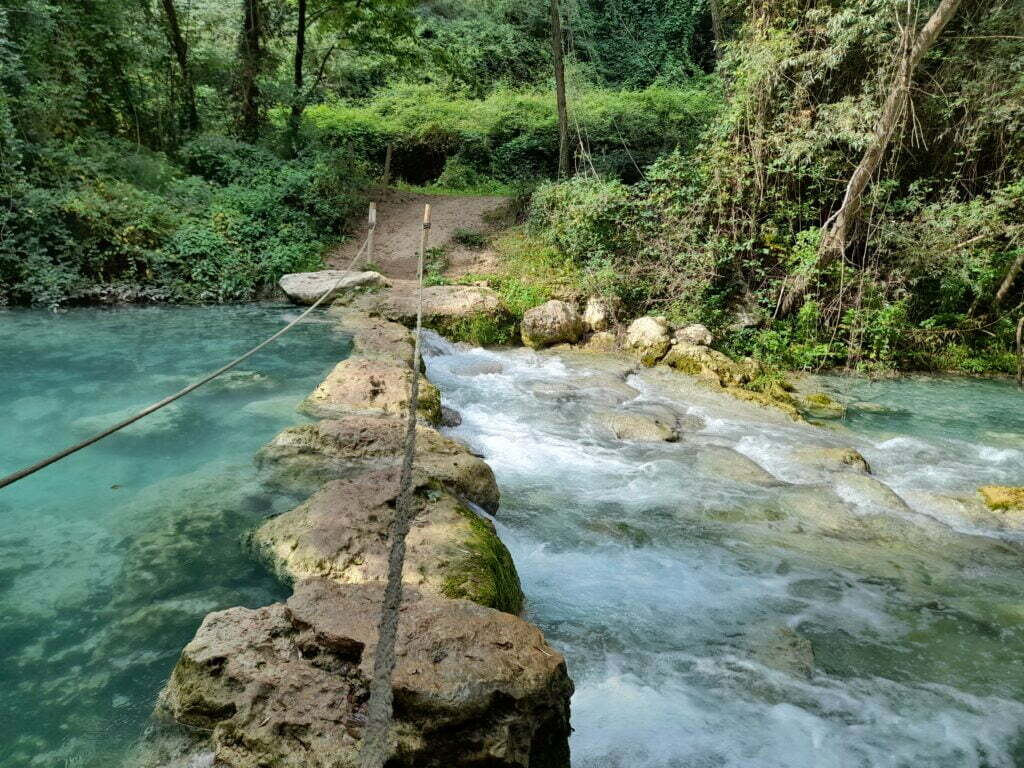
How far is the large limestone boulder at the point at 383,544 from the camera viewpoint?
2.92 metres

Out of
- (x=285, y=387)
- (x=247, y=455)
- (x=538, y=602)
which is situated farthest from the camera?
(x=285, y=387)

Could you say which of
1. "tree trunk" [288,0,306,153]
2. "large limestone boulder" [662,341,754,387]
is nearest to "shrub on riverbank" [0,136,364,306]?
"tree trunk" [288,0,306,153]

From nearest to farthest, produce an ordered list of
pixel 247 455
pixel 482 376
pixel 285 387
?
pixel 247 455
pixel 285 387
pixel 482 376

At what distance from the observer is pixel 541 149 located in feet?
57.9

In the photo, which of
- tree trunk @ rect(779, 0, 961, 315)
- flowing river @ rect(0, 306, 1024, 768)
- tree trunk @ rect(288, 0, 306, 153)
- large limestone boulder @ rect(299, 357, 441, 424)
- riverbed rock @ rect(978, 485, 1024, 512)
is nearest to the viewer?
flowing river @ rect(0, 306, 1024, 768)

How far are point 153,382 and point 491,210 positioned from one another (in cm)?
982

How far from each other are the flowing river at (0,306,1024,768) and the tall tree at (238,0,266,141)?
910 cm

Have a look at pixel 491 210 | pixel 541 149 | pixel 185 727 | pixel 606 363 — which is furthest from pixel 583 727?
pixel 541 149

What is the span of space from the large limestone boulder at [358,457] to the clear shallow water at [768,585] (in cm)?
47

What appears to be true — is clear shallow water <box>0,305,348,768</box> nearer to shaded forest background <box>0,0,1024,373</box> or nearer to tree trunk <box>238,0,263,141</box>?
shaded forest background <box>0,0,1024,373</box>

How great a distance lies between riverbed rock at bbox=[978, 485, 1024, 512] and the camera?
4.96 metres

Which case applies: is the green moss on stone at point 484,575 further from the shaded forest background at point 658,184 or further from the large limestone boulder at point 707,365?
the shaded forest background at point 658,184

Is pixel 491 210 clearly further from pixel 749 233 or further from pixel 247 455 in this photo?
pixel 247 455

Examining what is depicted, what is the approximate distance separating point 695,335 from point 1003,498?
4913 millimetres
